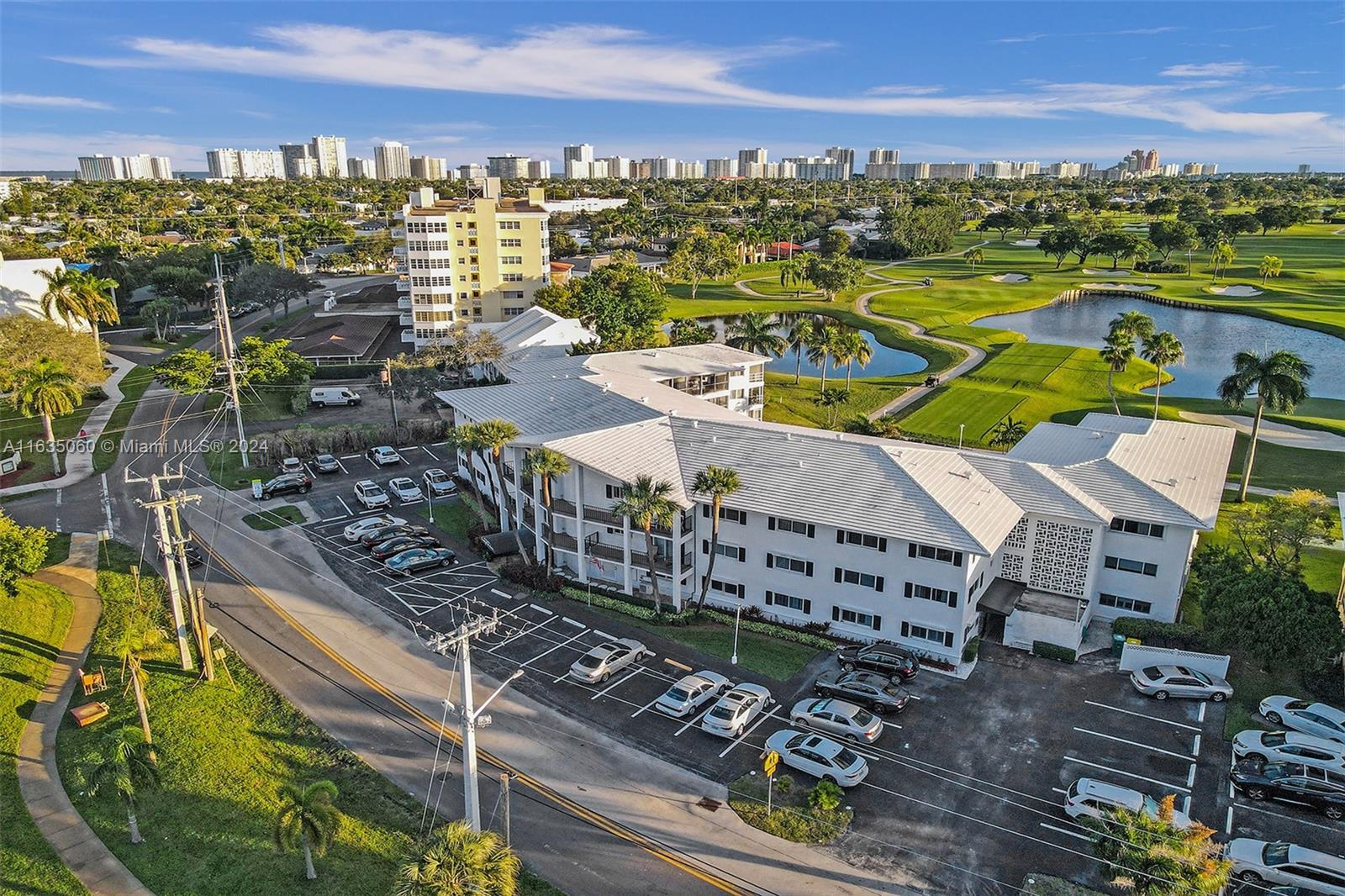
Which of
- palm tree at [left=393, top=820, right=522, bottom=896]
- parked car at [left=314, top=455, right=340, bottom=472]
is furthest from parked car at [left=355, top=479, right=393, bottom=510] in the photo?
palm tree at [left=393, top=820, right=522, bottom=896]

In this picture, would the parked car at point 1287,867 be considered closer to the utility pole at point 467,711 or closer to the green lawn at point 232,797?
the utility pole at point 467,711

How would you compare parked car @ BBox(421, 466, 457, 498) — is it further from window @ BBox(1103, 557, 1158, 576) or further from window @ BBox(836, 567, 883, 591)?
window @ BBox(1103, 557, 1158, 576)

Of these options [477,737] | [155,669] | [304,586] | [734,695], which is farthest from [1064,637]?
[155,669]

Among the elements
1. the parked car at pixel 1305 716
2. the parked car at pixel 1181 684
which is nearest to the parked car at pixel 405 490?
A: the parked car at pixel 1181 684

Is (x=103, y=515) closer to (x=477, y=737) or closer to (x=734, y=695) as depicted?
(x=477, y=737)

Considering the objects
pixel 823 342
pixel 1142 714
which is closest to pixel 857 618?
pixel 1142 714

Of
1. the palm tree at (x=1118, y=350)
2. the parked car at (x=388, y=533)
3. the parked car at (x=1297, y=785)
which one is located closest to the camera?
the parked car at (x=1297, y=785)
